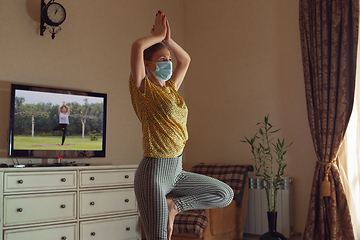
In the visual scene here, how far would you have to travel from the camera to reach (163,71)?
1.84 m

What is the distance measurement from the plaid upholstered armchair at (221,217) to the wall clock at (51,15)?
2.37 meters

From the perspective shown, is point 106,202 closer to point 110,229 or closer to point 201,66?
point 110,229

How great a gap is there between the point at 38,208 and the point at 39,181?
9.5 inches

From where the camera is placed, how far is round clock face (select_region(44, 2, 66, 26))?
12.8 feet

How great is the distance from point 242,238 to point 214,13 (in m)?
3.05

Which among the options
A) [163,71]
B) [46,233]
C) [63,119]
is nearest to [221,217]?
[46,233]

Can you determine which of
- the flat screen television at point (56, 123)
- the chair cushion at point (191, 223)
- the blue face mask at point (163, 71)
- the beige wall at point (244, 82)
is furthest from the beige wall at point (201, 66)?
the blue face mask at point (163, 71)

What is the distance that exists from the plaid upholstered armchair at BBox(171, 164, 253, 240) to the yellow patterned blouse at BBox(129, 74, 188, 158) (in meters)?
2.10

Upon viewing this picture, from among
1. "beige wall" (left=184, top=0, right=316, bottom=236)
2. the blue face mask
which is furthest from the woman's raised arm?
"beige wall" (left=184, top=0, right=316, bottom=236)

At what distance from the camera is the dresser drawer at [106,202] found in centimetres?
362

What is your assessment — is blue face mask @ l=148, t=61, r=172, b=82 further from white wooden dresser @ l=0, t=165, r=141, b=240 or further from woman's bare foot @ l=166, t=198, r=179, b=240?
white wooden dresser @ l=0, t=165, r=141, b=240

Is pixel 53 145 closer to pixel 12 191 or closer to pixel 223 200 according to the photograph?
pixel 12 191

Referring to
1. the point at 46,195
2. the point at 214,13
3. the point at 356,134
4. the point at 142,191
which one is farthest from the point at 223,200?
the point at 214,13

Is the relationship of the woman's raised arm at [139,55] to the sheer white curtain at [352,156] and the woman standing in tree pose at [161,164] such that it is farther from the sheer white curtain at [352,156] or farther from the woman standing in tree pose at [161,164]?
the sheer white curtain at [352,156]
